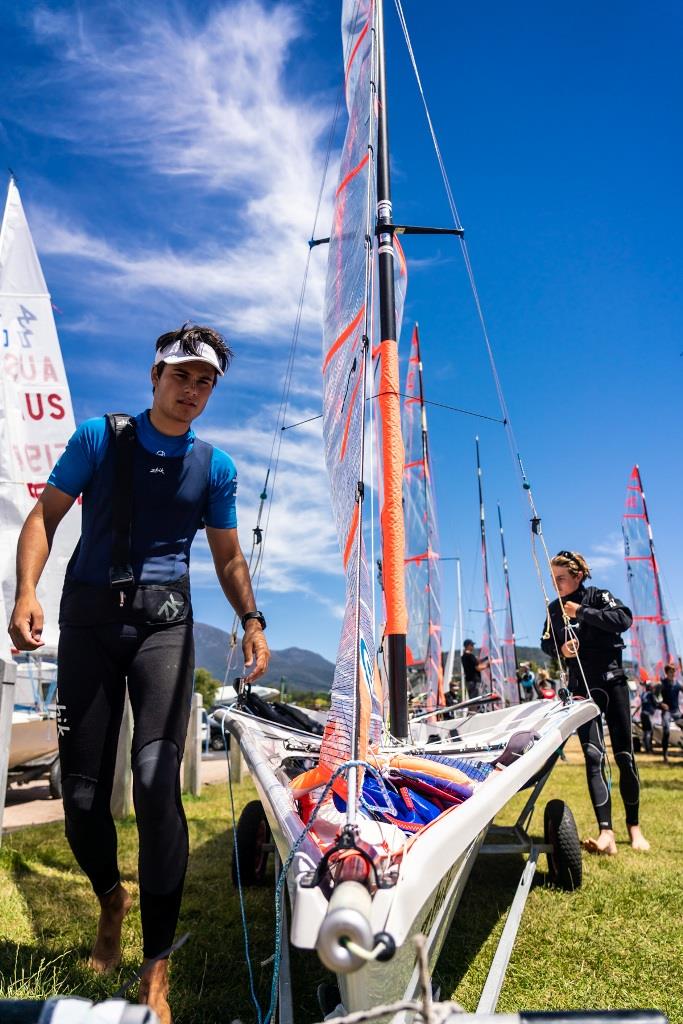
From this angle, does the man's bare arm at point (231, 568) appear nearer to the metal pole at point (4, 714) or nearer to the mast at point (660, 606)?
the metal pole at point (4, 714)

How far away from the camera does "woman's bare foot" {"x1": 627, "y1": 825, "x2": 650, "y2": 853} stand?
4.20m

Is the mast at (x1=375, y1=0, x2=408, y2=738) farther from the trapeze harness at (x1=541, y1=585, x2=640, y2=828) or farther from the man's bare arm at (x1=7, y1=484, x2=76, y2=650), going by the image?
the man's bare arm at (x1=7, y1=484, x2=76, y2=650)

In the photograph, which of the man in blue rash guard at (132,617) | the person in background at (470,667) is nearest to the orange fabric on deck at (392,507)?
the man in blue rash guard at (132,617)

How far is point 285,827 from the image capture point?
1461 mm

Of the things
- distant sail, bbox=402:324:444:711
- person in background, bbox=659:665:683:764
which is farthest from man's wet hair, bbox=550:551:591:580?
distant sail, bbox=402:324:444:711

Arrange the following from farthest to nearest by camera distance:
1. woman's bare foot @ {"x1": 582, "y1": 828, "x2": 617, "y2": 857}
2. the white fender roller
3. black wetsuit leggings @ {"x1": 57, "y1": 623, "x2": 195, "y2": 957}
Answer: woman's bare foot @ {"x1": 582, "y1": 828, "x2": 617, "y2": 857}
black wetsuit leggings @ {"x1": 57, "y1": 623, "x2": 195, "y2": 957}
the white fender roller

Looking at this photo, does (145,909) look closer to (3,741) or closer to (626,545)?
(3,741)

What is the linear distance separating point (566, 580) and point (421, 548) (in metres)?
10.1

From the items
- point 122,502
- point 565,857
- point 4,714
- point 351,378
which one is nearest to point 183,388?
point 122,502

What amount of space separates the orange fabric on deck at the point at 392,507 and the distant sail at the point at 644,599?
20.0 metres

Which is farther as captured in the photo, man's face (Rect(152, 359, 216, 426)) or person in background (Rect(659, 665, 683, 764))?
person in background (Rect(659, 665, 683, 764))

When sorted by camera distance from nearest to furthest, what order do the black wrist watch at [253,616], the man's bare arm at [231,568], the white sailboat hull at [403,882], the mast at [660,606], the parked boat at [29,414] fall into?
the white sailboat hull at [403,882] → the black wrist watch at [253,616] → the man's bare arm at [231,568] → the parked boat at [29,414] → the mast at [660,606]

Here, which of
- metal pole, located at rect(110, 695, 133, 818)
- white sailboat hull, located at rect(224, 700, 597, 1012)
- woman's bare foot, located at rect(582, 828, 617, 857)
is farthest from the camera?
metal pole, located at rect(110, 695, 133, 818)

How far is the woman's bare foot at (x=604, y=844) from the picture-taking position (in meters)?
4.05
